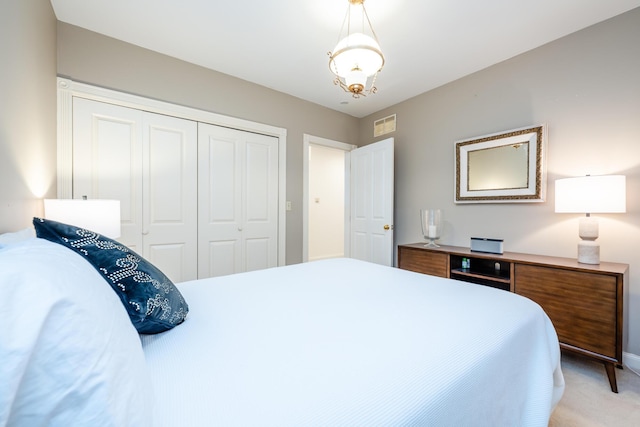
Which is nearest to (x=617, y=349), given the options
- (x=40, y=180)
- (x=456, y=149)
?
(x=456, y=149)

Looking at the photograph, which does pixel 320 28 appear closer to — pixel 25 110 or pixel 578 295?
pixel 25 110

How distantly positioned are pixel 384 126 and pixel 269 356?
3.59 m

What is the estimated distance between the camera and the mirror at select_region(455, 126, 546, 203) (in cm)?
237

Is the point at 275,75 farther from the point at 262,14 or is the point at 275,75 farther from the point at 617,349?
the point at 617,349

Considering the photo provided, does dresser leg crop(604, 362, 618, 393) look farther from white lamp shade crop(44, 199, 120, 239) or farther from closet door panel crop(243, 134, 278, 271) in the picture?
white lamp shade crop(44, 199, 120, 239)

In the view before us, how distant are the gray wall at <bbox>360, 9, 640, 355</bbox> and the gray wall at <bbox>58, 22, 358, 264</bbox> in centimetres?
151

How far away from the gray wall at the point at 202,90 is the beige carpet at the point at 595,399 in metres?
2.68

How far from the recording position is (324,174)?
5.76m

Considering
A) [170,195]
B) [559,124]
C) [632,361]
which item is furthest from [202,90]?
[632,361]

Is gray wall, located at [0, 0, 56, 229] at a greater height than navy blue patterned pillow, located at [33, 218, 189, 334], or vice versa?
gray wall, located at [0, 0, 56, 229]

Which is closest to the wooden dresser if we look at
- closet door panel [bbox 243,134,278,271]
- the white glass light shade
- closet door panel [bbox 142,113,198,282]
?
the white glass light shade

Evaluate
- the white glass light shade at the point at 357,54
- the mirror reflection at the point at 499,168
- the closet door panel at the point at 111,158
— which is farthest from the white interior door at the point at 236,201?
the mirror reflection at the point at 499,168

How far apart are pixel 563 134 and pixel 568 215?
0.69m

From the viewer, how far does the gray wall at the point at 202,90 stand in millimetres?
2225
